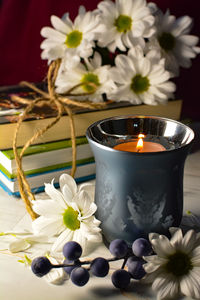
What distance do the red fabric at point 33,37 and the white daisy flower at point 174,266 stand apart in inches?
31.4

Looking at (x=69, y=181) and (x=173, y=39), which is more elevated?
(x=173, y=39)

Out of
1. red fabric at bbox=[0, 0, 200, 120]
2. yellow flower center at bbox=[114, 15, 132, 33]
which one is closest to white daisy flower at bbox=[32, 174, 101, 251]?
yellow flower center at bbox=[114, 15, 132, 33]

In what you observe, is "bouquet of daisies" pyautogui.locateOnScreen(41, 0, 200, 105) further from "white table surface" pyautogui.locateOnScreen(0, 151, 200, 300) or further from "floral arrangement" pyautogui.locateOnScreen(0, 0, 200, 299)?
"white table surface" pyautogui.locateOnScreen(0, 151, 200, 300)

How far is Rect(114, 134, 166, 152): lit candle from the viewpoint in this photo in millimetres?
614

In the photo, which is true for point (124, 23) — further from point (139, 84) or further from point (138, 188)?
point (138, 188)

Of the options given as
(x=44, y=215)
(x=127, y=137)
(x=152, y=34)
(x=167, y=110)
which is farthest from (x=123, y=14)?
(x=44, y=215)

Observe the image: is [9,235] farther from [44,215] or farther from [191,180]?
[191,180]

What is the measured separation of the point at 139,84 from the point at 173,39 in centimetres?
19

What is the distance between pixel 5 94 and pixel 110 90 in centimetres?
27

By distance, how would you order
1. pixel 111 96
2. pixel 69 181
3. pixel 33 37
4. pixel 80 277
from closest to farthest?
pixel 80 277
pixel 69 181
pixel 111 96
pixel 33 37

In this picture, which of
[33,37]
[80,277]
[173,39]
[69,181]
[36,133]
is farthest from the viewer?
[33,37]

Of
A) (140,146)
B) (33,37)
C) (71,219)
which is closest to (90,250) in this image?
(71,219)

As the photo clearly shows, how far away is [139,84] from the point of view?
931 millimetres

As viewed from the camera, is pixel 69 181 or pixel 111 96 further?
pixel 111 96
